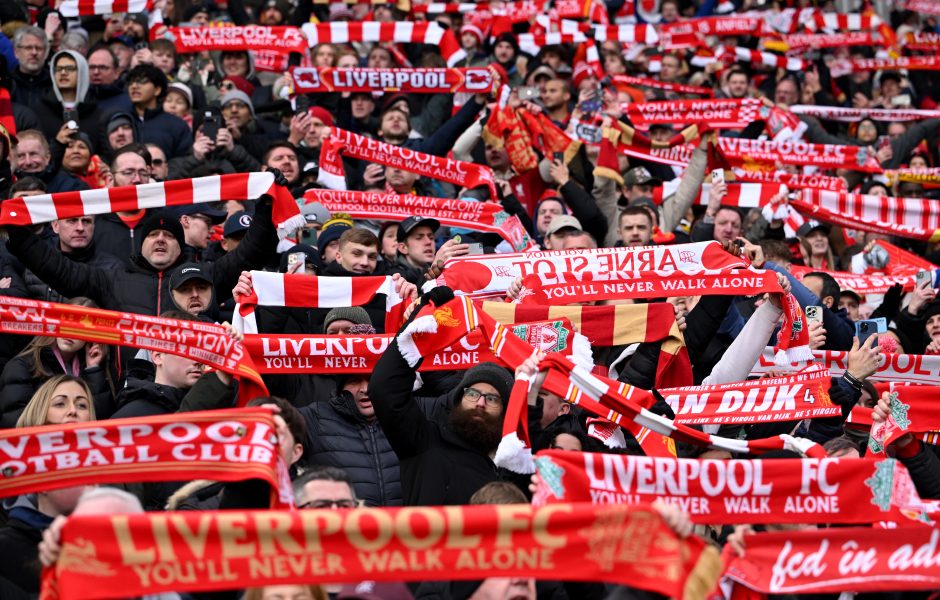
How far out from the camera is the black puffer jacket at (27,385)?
8.12 metres

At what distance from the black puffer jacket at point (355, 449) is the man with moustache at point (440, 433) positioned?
200 millimetres

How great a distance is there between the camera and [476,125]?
13258 millimetres

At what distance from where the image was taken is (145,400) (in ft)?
24.9

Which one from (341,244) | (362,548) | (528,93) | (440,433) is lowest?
(440,433)

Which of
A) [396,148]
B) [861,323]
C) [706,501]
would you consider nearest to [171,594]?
[706,501]

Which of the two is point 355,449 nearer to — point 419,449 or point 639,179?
point 419,449

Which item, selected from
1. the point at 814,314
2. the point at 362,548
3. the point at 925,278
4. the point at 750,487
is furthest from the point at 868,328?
the point at 362,548

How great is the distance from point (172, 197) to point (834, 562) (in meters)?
5.05

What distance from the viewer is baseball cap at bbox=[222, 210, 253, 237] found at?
398 inches

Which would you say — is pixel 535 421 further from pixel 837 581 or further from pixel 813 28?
pixel 813 28

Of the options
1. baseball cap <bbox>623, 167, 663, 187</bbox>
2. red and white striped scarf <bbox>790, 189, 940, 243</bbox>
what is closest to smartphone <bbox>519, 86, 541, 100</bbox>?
baseball cap <bbox>623, 167, 663, 187</bbox>

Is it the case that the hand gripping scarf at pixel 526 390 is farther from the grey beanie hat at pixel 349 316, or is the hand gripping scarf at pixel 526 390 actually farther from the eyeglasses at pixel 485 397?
the grey beanie hat at pixel 349 316

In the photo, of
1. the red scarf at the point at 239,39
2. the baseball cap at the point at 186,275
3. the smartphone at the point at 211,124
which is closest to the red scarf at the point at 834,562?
the baseball cap at the point at 186,275

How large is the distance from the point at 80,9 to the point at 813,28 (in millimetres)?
10308
